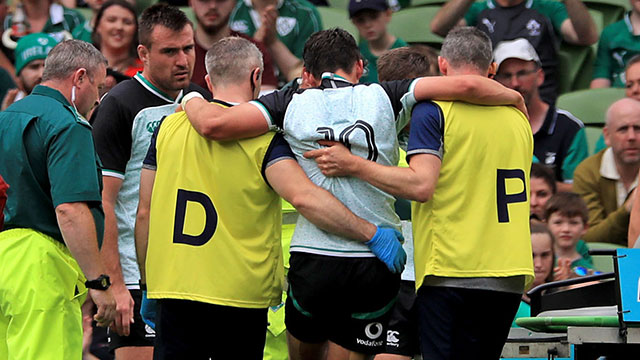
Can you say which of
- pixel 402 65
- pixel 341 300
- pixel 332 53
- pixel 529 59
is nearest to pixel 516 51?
pixel 529 59

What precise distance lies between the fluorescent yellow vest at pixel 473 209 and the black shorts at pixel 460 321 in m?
0.09

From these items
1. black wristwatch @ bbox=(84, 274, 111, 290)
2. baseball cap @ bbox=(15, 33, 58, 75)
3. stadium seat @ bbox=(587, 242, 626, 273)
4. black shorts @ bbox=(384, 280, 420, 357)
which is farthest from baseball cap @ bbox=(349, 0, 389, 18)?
black wristwatch @ bbox=(84, 274, 111, 290)

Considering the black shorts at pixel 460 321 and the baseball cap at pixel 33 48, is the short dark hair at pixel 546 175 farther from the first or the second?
the baseball cap at pixel 33 48

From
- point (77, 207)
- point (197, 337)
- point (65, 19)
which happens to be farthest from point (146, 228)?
point (65, 19)

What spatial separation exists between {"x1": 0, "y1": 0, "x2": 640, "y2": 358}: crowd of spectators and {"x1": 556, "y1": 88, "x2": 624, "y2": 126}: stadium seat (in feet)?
0.37

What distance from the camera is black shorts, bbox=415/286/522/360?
4734 mm

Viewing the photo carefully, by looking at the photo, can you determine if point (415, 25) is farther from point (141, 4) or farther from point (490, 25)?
point (141, 4)

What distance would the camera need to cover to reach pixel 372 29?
371 inches

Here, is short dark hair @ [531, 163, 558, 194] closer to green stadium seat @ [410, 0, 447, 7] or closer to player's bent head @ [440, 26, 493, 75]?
player's bent head @ [440, 26, 493, 75]

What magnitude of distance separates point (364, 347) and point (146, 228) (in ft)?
3.84

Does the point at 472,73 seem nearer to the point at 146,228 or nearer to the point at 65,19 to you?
the point at 146,228

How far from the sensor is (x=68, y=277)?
5191 mm

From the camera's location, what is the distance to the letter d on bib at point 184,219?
188 inches

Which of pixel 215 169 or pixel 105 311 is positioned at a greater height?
pixel 215 169
